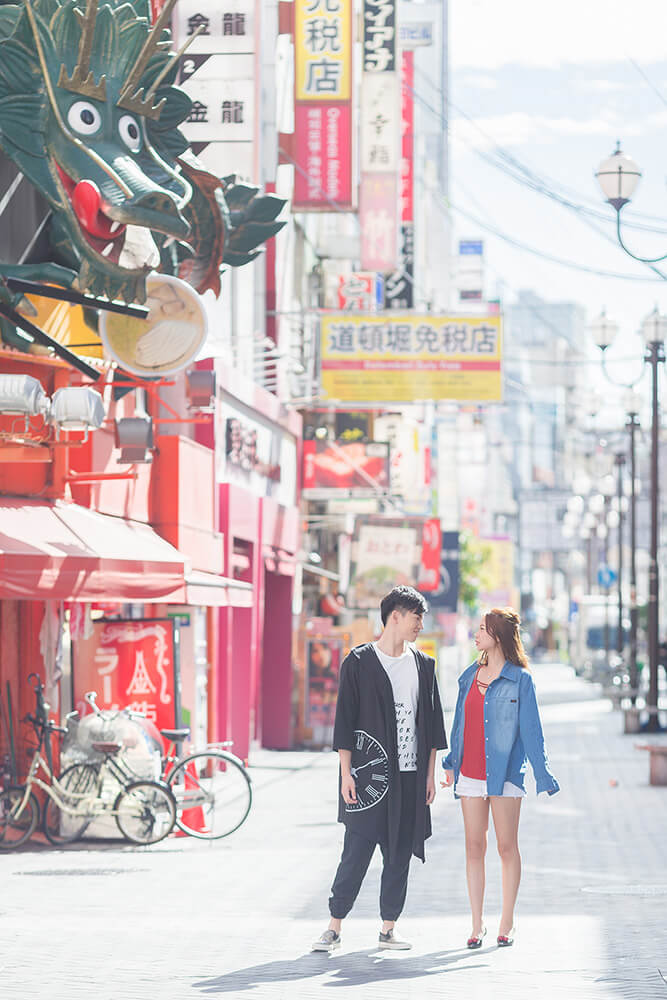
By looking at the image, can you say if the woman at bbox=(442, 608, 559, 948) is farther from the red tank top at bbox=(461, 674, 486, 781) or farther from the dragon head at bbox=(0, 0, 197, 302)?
the dragon head at bbox=(0, 0, 197, 302)

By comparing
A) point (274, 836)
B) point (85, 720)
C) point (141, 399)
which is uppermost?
point (141, 399)

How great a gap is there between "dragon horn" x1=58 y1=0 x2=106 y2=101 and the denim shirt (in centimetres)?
716

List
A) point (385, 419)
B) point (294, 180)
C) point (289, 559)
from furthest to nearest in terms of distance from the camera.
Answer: point (385, 419) → point (289, 559) → point (294, 180)

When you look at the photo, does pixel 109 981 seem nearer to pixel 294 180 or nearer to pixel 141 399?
pixel 141 399

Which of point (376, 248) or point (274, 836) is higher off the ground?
point (376, 248)

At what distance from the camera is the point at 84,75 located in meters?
14.3

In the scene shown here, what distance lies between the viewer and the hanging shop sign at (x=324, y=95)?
28.2 m

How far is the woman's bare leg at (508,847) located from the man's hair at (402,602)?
106 centimetres

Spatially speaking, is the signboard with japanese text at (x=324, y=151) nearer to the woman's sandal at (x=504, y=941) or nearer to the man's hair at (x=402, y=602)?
the man's hair at (x=402, y=602)

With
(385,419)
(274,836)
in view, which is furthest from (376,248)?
(274,836)

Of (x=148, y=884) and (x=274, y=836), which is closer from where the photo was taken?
(x=148, y=884)

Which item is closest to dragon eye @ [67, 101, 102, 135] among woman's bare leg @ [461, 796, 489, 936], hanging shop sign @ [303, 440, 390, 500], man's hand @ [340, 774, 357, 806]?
man's hand @ [340, 774, 357, 806]

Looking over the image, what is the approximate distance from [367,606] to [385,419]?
12824mm

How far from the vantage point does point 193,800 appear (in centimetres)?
1541
